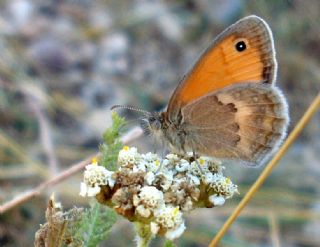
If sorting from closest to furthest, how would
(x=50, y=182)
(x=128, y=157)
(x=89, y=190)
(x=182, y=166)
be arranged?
(x=89, y=190) < (x=128, y=157) < (x=182, y=166) < (x=50, y=182)

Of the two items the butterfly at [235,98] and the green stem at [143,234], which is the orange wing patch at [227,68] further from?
the green stem at [143,234]

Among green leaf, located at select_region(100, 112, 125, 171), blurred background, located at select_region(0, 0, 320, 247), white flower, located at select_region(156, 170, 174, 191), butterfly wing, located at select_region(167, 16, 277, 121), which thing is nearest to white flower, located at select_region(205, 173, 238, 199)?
white flower, located at select_region(156, 170, 174, 191)

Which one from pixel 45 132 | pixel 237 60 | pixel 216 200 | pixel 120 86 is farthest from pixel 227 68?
pixel 120 86

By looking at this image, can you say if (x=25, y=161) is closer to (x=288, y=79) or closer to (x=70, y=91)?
(x=70, y=91)

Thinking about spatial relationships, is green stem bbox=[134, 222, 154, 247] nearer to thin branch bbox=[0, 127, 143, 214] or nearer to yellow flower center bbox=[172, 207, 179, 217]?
yellow flower center bbox=[172, 207, 179, 217]

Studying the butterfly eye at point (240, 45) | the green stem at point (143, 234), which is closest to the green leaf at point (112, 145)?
the green stem at point (143, 234)

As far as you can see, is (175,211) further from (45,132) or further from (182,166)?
(45,132)
